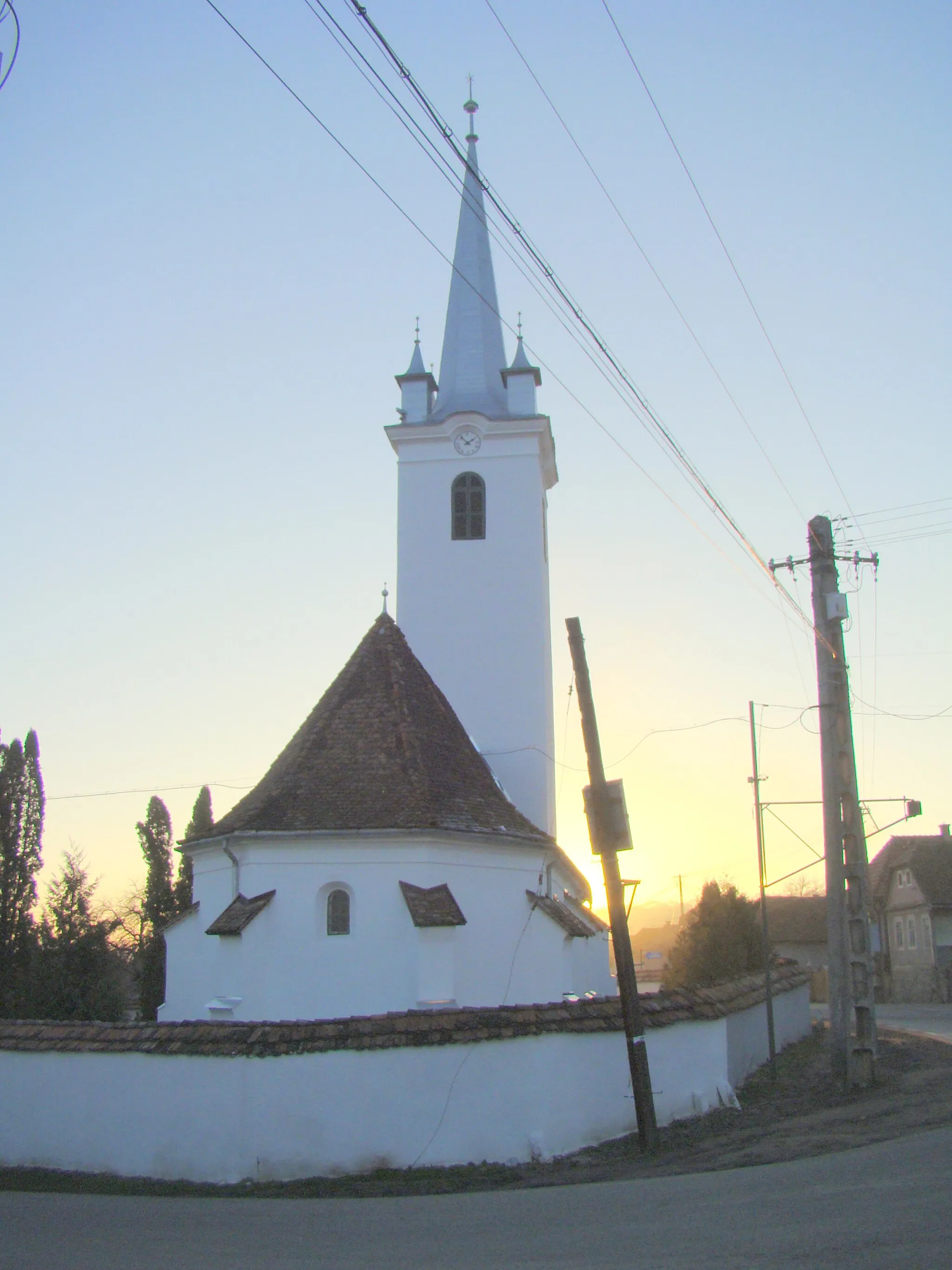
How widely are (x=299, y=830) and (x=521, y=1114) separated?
713cm

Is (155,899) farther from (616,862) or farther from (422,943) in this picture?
(616,862)

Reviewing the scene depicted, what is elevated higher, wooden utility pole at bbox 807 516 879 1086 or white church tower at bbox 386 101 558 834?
white church tower at bbox 386 101 558 834

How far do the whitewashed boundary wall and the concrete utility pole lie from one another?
5.14 meters

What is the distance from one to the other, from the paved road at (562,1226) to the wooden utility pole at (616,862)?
77.5 inches

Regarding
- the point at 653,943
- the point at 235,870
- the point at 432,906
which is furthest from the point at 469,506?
the point at 653,943

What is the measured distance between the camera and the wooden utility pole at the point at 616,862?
1250 cm

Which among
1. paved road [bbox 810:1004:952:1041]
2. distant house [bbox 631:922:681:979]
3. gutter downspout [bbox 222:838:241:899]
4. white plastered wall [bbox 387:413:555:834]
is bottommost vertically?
distant house [bbox 631:922:681:979]

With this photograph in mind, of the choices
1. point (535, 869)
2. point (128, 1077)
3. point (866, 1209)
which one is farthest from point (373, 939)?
→ point (866, 1209)

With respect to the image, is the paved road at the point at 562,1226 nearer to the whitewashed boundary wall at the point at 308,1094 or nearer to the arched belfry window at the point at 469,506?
the whitewashed boundary wall at the point at 308,1094

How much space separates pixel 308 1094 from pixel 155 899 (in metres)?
27.3

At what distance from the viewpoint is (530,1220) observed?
9148mm

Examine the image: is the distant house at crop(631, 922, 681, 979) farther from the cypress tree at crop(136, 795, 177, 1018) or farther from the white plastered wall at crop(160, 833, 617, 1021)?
the white plastered wall at crop(160, 833, 617, 1021)

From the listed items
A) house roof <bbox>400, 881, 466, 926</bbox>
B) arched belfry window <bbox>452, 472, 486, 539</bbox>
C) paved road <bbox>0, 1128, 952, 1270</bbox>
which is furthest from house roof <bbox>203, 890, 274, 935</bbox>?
arched belfry window <bbox>452, 472, 486, 539</bbox>

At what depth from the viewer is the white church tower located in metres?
27.4
